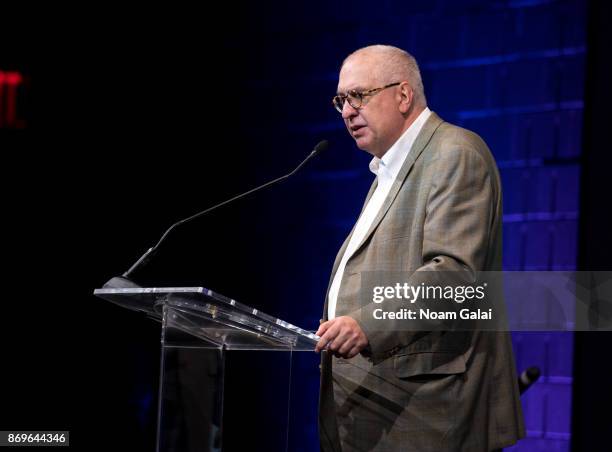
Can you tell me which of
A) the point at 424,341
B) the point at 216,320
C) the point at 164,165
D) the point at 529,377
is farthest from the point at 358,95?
the point at 164,165

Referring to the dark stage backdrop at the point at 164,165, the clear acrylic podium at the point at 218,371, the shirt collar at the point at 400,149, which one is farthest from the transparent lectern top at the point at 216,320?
the dark stage backdrop at the point at 164,165

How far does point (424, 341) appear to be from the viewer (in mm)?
2033

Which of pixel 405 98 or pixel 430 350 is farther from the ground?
pixel 405 98

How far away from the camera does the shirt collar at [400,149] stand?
231 cm

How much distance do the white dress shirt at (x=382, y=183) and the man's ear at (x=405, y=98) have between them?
44 mm

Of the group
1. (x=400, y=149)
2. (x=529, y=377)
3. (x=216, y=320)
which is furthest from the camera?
(x=529, y=377)

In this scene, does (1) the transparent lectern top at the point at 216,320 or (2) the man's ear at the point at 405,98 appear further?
(2) the man's ear at the point at 405,98

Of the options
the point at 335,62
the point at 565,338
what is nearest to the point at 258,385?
the point at 565,338

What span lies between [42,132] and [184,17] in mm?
857

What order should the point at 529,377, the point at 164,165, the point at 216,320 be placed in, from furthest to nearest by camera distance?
the point at 164,165 < the point at 529,377 < the point at 216,320

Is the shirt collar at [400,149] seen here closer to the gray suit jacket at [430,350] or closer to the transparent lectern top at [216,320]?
the gray suit jacket at [430,350]

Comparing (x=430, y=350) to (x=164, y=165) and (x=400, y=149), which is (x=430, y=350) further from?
(x=164, y=165)

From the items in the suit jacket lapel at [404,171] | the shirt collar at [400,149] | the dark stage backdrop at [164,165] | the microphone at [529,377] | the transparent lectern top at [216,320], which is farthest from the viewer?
the dark stage backdrop at [164,165]

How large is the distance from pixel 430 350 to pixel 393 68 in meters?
0.80
